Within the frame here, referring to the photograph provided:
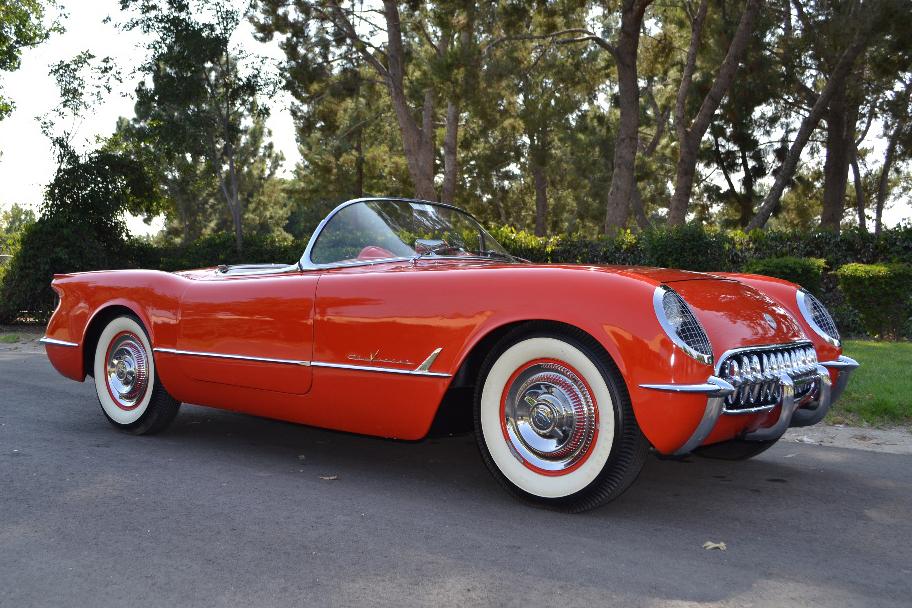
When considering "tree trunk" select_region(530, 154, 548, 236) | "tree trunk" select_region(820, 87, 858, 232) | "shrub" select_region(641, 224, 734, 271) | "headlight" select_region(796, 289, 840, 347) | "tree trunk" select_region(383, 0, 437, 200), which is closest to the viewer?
"headlight" select_region(796, 289, 840, 347)

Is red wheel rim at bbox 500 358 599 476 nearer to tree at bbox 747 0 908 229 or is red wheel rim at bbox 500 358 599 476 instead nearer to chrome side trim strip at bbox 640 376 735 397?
chrome side trim strip at bbox 640 376 735 397

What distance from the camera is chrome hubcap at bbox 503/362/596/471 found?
11.5 feet

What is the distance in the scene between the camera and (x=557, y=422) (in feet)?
11.7

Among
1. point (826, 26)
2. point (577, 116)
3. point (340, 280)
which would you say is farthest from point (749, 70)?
point (340, 280)

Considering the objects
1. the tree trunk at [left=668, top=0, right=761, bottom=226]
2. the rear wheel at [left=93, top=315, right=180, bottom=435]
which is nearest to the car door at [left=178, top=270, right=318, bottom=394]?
the rear wheel at [left=93, top=315, right=180, bottom=435]

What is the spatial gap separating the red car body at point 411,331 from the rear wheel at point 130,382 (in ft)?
0.61

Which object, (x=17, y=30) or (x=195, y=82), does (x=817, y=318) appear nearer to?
(x=195, y=82)

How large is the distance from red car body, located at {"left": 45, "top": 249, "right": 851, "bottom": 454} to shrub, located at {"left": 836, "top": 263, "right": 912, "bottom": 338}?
7423mm

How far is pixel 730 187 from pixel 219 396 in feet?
84.9

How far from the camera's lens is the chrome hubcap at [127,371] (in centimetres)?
534

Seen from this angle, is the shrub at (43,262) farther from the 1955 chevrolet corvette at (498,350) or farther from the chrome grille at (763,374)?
the chrome grille at (763,374)

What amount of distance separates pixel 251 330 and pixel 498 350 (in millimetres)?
A: 1564

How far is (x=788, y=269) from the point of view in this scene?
1173cm

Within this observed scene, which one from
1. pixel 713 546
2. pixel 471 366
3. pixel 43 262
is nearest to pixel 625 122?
pixel 43 262
